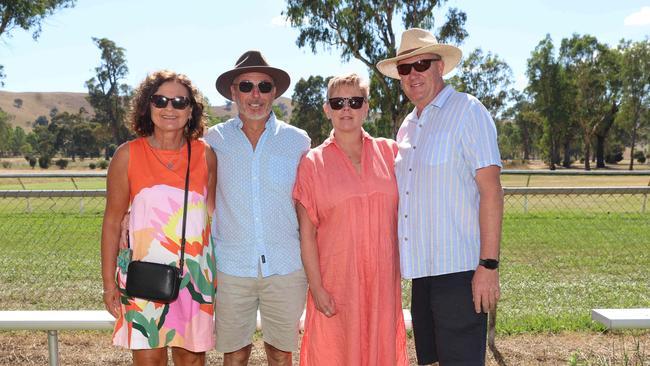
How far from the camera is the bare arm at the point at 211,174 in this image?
330 cm

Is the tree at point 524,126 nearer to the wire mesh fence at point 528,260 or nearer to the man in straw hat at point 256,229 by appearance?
the wire mesh fence at point 528,260

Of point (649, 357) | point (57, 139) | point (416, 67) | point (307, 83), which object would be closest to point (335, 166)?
point (416, 67)

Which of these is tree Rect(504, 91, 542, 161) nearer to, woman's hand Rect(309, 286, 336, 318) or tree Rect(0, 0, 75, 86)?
tree Rect(0, 0, 75, 86)

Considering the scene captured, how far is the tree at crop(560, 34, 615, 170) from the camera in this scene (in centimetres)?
5844

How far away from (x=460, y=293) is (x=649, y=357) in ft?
7.52

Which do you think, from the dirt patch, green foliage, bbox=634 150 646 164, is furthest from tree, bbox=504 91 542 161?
the dirt patch

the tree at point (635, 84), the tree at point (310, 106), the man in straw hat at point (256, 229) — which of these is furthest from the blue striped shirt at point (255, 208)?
the tree at point (310, 106)

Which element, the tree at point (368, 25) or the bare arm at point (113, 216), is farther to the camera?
the tree at point (368, 25)

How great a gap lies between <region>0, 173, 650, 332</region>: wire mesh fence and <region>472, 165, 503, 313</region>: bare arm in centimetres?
242

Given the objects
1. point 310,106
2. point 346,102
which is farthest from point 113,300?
point 310,106

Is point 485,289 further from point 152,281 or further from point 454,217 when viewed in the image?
point 152,281

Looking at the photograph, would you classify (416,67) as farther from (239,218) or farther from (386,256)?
(239,218)

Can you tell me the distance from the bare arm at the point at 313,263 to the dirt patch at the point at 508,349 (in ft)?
4.81

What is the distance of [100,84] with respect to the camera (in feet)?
265
